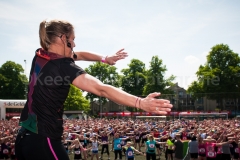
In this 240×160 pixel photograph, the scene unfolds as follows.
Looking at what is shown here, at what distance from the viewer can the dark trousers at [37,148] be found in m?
2.29

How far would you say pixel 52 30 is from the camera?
2.40m

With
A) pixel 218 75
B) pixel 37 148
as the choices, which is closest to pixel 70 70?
pixel 37 148

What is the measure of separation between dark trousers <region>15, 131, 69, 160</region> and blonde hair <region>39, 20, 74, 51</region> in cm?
74

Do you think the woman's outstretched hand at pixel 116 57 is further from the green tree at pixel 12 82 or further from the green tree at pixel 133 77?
the green tree at pixel 12 82

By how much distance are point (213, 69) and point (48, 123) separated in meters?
61.2

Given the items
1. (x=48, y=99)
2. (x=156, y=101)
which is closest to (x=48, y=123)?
(x=48, y=99)

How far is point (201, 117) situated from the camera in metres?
50.7

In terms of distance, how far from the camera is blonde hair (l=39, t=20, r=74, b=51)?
7.87 feet

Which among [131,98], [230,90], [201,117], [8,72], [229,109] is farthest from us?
[8,72]

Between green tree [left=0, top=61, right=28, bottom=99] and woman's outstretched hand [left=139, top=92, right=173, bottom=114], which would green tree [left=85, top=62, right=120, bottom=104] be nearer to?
green tree [left=0, top=61, right=28, bottom=99]

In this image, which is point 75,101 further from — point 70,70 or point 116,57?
point 70,70

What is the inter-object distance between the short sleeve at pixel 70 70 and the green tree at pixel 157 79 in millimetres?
61274

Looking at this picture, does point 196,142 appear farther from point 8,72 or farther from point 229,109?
point 8,72

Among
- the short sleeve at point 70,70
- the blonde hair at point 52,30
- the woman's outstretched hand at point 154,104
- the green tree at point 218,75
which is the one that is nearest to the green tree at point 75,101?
the green tree at point 218,75
